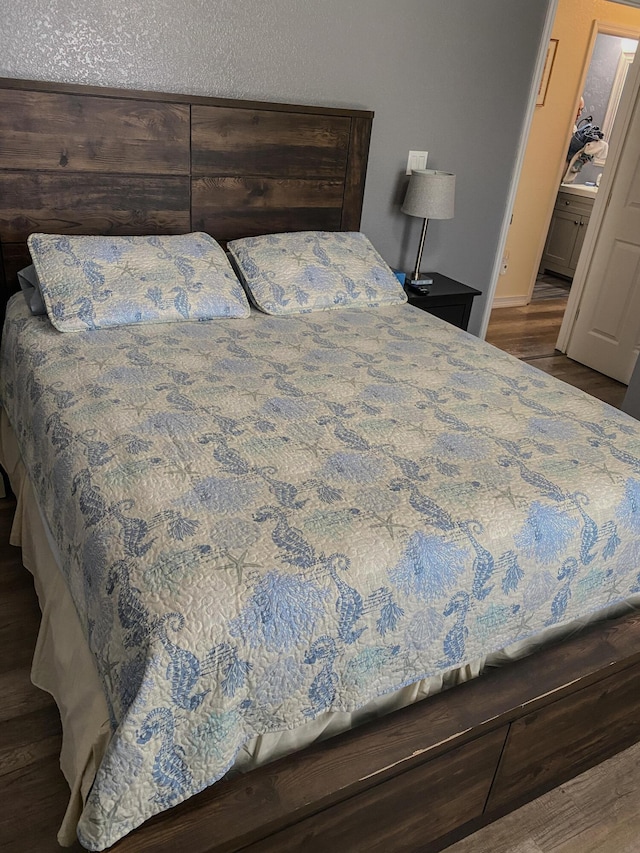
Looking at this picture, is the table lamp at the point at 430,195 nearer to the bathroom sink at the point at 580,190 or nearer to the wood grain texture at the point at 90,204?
the wood grain texture at the point at 90,204

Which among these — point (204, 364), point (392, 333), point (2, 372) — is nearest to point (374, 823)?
point (204, 364)

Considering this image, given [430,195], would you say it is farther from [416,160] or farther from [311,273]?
[311,273]

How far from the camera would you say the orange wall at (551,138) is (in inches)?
176

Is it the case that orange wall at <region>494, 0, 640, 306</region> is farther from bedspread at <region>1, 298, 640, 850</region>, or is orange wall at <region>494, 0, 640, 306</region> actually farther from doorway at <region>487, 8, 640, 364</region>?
bedspread at <region>1, 298, 640, 850</region>

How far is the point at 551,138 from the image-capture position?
15.6ft

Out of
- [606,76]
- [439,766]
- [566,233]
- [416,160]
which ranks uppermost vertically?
[606,76]

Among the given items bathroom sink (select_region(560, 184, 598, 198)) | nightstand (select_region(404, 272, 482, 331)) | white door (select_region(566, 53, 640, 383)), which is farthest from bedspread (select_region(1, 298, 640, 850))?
bathroom sink (select_region(560, 184, 598, 198))

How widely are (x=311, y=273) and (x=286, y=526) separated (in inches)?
60.3

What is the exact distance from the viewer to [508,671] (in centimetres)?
141

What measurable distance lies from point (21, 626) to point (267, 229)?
1.84 m

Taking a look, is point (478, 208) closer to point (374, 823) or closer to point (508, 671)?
point (508, 671)

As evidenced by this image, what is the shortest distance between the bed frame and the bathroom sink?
3.23 meters

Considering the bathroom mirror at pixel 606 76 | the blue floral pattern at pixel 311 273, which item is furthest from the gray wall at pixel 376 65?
the bathroom mirror at pixel 606 76

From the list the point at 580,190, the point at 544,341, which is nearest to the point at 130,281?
the point at 544,341
